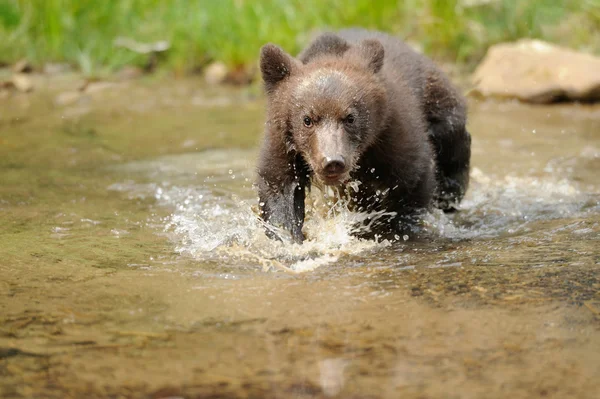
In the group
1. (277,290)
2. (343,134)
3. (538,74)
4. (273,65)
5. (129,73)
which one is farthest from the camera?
(129,73)

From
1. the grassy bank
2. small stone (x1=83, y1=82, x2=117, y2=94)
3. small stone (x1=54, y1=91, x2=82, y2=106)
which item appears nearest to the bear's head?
the grassy bank

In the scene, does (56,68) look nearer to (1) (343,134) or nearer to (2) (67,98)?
(2) (67,98)

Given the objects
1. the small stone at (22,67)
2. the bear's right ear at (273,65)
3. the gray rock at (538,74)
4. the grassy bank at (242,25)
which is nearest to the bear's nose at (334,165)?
the bear's right ear at (273,65)

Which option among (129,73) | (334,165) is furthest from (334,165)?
(129,73)

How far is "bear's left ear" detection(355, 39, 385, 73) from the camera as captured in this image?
15.3 ft

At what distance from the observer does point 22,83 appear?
10.5 m

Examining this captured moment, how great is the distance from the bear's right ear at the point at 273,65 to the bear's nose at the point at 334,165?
2.47 feet

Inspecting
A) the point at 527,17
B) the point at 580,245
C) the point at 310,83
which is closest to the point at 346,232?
the point at 310,83

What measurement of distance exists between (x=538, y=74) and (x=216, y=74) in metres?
4.52

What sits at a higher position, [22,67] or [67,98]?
[22,67]

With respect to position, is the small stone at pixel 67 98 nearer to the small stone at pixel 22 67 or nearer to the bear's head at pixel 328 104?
the small stone at pixel 22 67

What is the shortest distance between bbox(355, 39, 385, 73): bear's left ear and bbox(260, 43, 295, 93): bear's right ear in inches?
17.3

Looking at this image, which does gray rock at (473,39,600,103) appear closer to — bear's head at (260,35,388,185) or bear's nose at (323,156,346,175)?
bear's head at (260,35,388,185)

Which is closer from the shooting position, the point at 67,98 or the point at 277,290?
the point at 277,290
